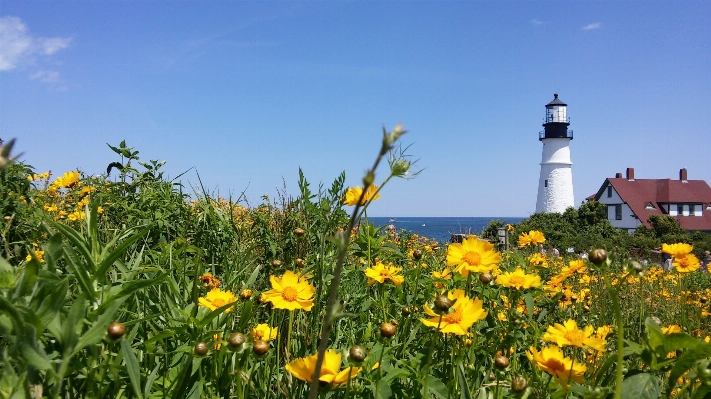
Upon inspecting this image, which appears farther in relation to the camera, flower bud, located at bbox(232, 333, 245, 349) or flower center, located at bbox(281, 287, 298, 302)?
flower center, located at bbox(281, 287, 298, 302)

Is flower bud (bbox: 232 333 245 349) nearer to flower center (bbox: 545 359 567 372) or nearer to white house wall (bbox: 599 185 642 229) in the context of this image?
flower center (bbox: 545 359 567 372)

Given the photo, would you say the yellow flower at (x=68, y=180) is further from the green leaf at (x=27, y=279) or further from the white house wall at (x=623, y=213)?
the white house wall at (x=623, y=213)

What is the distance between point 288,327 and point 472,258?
565mm

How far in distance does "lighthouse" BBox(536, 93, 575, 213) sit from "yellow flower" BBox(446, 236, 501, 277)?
3425 cm

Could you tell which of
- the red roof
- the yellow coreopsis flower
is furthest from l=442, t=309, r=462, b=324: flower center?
the red roof

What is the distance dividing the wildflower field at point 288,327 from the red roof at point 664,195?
1295 inches

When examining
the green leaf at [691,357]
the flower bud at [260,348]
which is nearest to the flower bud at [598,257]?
the green leaf at [691,357]

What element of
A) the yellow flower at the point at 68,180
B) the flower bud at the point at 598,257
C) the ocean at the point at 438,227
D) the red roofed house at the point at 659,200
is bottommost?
the ocean at the point at 438,227

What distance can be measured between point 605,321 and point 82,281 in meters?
2.51

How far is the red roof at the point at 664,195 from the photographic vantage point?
31.7 m

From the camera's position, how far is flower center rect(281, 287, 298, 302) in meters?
1.22

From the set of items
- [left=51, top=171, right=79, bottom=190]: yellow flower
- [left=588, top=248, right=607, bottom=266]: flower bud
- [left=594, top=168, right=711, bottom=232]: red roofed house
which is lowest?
[left=588, top=248, right=607, bottom=266]: flower bud

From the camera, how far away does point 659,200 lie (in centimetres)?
3244

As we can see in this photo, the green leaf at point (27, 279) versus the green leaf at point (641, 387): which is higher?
the green leaf at point (27, 279)
